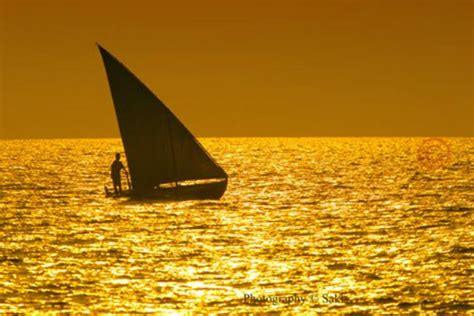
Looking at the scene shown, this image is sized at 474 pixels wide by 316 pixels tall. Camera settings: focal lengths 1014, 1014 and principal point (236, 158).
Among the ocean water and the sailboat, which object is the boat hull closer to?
the sailboat

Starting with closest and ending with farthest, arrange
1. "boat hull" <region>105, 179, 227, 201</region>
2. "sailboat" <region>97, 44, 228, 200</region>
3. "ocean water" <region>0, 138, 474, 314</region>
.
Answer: "ocean water" <region>0, 138, 474, 314</region> < "sailboat" <region>97, 44, 228, 200</region> < "boat hull" <region>105, 179, 227, 201</region>

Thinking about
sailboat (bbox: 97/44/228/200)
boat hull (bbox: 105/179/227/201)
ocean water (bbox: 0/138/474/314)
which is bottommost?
ocean water (bbox: 0/138/474/314)

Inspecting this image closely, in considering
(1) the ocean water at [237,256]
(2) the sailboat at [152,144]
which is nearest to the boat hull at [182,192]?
(2) the sailboat at [152,144]

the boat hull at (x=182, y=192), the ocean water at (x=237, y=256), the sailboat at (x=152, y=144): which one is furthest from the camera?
the boat hull at (x=182, y=192)

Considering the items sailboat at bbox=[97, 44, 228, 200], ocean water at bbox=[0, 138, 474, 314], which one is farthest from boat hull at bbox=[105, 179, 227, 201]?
ocean water at bbox=[0, 138, 474, 314]

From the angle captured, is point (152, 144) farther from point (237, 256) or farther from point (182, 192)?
point (237, 256)

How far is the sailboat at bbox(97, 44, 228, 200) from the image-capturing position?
189 feet

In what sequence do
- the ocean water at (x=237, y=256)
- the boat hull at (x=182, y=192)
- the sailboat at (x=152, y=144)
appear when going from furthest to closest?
the boat hull at (x=182, y=192) → the sailboat at (x=152, y=144) → the ocean water at (x=237, y=256)

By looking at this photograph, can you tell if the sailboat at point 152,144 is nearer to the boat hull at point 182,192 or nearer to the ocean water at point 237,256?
the boat hull at point 182,192

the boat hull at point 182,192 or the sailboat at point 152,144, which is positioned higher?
the sailboat at point 152,144

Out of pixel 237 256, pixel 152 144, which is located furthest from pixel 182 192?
pixel 237 256

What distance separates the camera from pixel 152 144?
192ft

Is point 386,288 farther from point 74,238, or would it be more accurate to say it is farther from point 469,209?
point 469,209

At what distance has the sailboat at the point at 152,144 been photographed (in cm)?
5769
